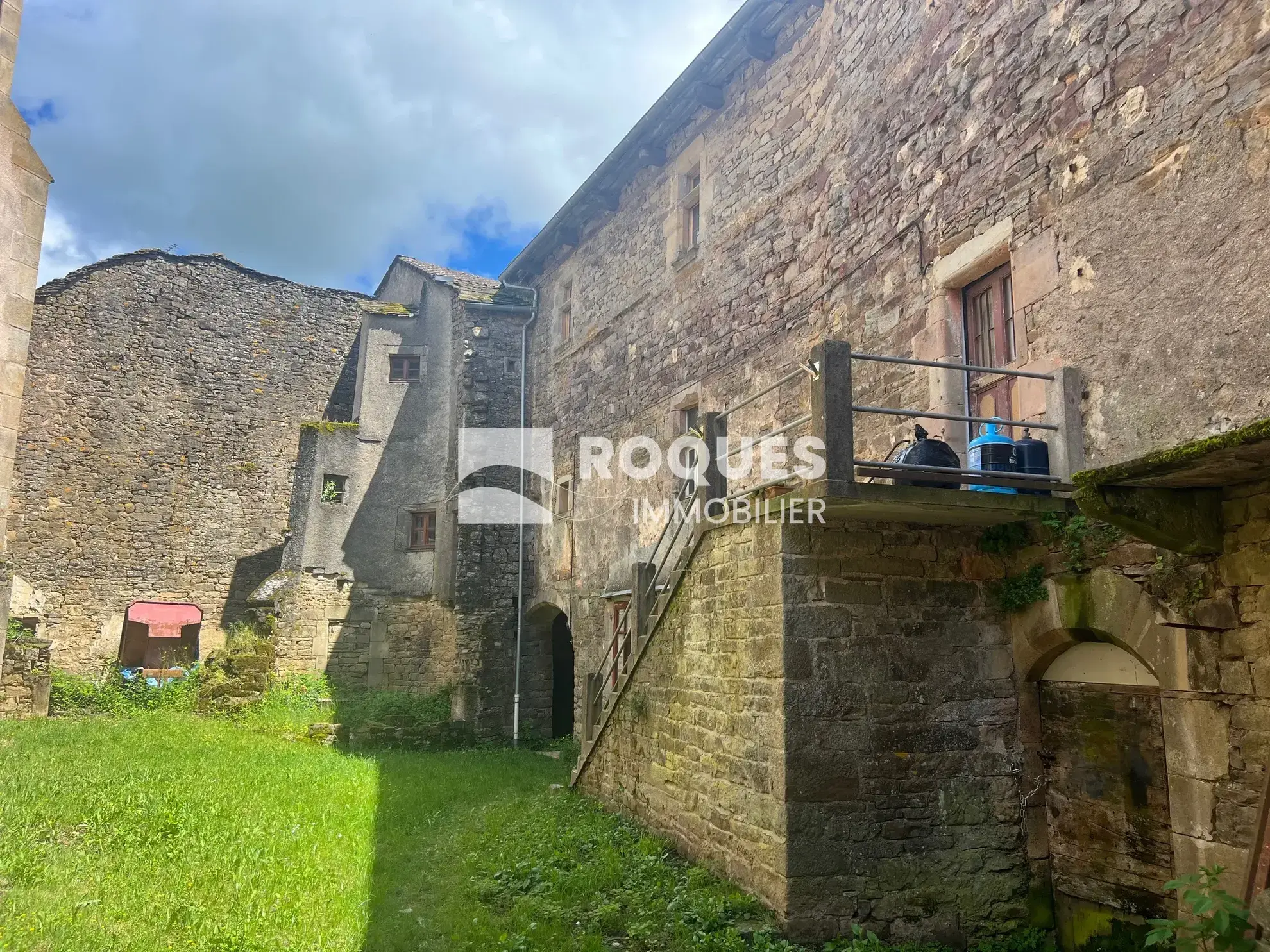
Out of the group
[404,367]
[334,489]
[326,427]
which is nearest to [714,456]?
[334,489]

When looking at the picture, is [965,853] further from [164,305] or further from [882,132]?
[164,305]

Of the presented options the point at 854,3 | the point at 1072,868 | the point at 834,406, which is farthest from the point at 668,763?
the point at 854,3

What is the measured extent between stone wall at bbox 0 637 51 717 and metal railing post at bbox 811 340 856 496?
1521 centimetres

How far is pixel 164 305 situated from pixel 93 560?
6.01 m

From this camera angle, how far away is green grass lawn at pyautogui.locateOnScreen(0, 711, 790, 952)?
567 centimetres

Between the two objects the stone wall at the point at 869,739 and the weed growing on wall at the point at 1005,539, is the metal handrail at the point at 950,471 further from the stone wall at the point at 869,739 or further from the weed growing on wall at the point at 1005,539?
the stone wall at the point at 869,739

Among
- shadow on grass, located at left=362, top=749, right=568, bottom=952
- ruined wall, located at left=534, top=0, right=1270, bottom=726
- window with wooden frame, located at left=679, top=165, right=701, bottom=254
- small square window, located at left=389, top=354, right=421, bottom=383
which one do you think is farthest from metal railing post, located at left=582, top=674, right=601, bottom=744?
small square window, located at left=389, top=354, right=421, bottom=383

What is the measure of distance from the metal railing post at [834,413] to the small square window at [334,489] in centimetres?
1399

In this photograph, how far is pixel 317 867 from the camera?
7035mm

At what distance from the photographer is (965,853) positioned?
6.02 metres

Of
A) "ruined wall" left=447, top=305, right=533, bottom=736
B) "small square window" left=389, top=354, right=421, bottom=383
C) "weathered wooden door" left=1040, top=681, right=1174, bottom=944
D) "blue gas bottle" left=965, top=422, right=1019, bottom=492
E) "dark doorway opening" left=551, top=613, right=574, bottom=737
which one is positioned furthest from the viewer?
"small square window" left=389, top=354, right=421, bottom=383

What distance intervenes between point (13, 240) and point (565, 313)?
12715 millimetres

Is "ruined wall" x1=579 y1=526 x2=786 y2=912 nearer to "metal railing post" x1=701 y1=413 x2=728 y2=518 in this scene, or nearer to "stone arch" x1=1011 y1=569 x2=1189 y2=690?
"metal railing post" x1=701 y1=413 x2=728 y2=518

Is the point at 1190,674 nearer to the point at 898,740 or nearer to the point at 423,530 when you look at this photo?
the point at 898,740
